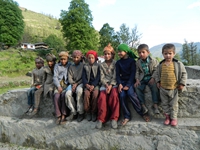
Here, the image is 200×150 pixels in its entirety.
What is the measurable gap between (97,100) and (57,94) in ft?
2.56

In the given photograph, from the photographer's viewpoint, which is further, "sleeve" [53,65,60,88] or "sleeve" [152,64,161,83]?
"sleeve" [53,65,60,88]

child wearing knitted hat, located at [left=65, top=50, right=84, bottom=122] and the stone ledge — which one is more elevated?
child wearing knitted hat, located at [left=65, top=50, right=84, bottom=122]

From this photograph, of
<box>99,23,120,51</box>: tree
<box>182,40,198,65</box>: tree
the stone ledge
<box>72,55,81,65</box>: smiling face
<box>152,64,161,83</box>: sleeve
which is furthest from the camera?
<box>182,40,198,65</box>: tree

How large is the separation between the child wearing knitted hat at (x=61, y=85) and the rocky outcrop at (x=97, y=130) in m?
0.22

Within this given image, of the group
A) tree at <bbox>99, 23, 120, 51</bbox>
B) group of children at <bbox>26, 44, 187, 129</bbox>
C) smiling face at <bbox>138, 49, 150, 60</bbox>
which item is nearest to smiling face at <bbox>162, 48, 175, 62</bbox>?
group of children at <bbox>26, 44, 187, 129</bbox>

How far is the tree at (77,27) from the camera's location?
83.5ft

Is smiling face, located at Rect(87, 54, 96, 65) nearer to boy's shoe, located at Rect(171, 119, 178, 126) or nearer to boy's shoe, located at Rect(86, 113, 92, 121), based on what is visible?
boy's shoe, located at Rect(86, 113, 92, 121)

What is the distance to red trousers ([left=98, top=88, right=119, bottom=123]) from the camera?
2891 mm

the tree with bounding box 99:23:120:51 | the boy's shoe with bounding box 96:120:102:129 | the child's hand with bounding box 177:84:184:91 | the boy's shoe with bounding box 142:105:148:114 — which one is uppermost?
the tree with bounding box 99:23:120:51

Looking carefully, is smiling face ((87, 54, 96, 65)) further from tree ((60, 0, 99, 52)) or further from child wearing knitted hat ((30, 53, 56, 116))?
tree ((60, 0, 99, 52))

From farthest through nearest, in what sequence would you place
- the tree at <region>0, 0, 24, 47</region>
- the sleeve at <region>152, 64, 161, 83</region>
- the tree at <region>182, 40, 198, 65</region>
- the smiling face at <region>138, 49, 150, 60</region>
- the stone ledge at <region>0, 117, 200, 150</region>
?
the tree at <region>182, 40, 198, 65</region> < the tree at <region>0, 0, 24, 47</region> < the smiling face at <region>138, 49, 150, 60</region> < the sleeve at <region>152, 64, 161, 83</region> < the stone ledge at <region>0, 117, 200, 150</region>

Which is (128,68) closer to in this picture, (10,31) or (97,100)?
(97,100)

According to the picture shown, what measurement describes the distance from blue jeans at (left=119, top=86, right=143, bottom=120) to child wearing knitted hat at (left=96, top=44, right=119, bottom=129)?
10cm

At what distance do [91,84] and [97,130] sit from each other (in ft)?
2.74
